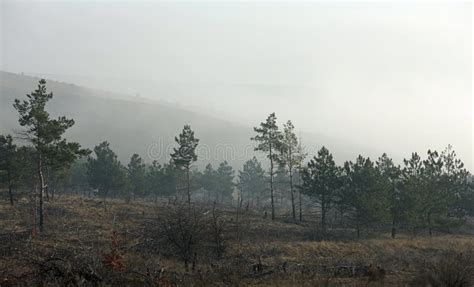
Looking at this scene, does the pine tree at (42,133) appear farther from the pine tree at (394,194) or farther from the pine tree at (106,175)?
the pine tree at (394,194)

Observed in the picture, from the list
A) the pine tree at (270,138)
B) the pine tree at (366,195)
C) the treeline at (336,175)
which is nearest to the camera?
the treeline at (336,175)

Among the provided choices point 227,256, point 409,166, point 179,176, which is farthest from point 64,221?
point 409,166

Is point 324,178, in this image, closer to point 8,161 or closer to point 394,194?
point 394,194

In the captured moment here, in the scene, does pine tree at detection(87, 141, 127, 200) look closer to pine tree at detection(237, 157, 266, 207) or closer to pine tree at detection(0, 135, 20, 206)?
pine tree at detection(0, 135, 20, 206)

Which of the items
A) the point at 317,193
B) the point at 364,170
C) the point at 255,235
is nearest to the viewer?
the point at 255,235

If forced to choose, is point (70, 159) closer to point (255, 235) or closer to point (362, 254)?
point (255, 235)

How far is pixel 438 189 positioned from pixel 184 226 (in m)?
36.9

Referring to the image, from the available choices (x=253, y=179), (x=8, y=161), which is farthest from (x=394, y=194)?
(x=253, y=179)

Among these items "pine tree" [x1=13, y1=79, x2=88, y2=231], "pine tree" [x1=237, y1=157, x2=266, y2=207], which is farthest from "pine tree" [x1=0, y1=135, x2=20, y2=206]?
"pine tree" [x1=237, y1=157, x2=266, y2=207]

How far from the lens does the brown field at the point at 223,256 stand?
1559 centimetres

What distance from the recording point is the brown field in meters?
15.6

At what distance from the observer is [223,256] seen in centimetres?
2838

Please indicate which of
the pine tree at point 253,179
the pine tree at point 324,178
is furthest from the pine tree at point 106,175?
the pine tree at point 253,179

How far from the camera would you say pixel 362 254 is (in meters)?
31.8
